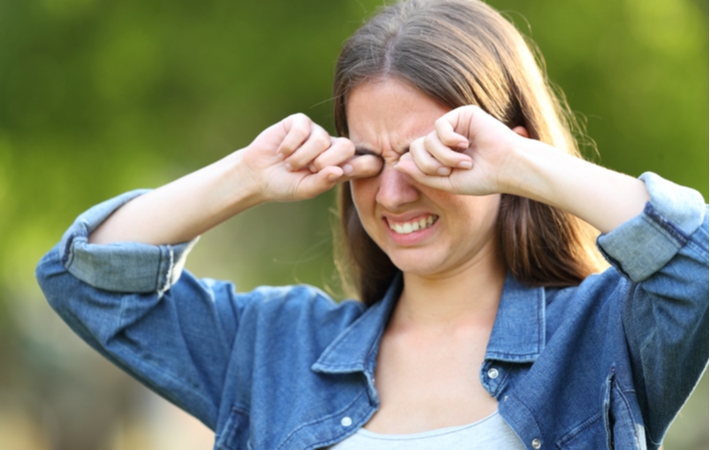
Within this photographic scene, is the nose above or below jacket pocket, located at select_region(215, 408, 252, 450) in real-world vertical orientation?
above

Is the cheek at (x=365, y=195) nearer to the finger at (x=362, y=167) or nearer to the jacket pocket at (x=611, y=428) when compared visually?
the finger at (x=362, y=167)

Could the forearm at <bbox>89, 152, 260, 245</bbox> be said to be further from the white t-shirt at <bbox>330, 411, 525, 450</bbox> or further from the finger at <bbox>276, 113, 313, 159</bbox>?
the white t-shirt at <bbox>330, 411, 525, 450</bbox>

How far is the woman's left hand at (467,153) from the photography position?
2.00 meters

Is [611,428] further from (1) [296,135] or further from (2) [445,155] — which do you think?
(1) [296,135]

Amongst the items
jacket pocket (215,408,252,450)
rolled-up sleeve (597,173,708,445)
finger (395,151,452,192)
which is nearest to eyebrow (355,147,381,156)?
finger (395,151,452,192)

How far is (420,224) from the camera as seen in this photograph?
7.36 ft

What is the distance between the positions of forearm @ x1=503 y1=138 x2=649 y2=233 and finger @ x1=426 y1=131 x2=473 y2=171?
0.36ft

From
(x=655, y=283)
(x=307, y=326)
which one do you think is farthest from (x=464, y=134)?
(x=307, y=326)

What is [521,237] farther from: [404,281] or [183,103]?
[183,103]

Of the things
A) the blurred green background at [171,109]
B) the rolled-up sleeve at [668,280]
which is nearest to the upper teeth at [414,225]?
the rolled-up sleeve at [668,280]

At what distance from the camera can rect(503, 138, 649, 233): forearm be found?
1863 mm

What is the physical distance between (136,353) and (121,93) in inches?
115

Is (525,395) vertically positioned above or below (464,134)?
below

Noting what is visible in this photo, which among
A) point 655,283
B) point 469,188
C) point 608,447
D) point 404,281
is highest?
point 469,188
